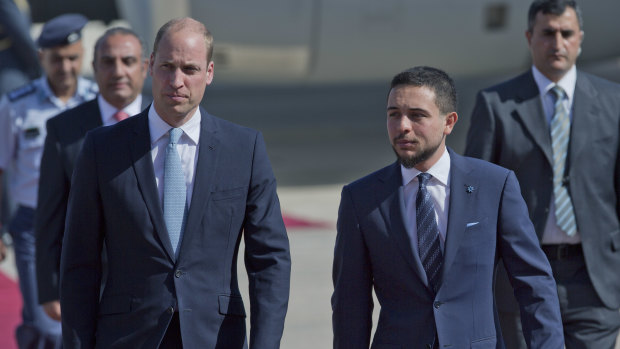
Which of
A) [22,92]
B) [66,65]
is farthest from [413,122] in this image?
[22,92]

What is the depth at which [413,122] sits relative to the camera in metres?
2.76

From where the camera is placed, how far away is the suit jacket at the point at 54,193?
372cm

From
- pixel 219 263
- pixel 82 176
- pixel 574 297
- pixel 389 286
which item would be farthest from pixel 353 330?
pixel 574 297

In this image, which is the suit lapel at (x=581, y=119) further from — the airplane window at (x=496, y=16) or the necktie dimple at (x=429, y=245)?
the airplane window at (x=496, y=16)

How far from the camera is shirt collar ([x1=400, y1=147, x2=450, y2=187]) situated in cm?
287

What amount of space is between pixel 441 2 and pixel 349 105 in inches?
209

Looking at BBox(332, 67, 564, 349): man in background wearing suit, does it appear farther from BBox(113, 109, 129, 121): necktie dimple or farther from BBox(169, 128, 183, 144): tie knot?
BBox(113, 109, 129, 121): necktie dimple

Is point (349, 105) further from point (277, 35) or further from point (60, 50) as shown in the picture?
point (60, 50)

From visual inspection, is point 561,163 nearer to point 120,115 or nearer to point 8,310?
point 120,115

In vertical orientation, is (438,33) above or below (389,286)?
above

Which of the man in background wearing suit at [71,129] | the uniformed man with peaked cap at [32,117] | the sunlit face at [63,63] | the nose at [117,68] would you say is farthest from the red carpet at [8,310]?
the nose at [117,68]

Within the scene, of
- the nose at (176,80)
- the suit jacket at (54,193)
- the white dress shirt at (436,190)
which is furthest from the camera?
the suit jacket at (54,193)

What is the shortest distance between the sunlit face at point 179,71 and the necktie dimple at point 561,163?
1.73m

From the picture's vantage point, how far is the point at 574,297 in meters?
3.84
